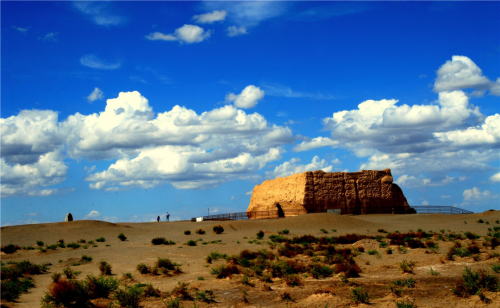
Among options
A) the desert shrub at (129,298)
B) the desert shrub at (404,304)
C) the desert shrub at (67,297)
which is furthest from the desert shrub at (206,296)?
the desert shrub at (404,304)

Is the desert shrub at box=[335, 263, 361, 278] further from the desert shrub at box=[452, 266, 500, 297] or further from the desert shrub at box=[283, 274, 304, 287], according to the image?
the desert shrub at box=[452, 266, 500, 297]

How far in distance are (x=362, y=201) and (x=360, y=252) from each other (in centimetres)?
3373

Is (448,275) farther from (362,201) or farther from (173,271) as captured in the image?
(362,201)

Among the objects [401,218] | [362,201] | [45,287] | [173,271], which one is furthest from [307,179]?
[45,287]

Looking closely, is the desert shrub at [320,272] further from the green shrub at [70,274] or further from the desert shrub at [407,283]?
the green shrub at [70,274]

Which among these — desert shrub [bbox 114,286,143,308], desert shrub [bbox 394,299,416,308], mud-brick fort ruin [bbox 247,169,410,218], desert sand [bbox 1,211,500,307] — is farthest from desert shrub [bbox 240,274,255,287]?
mud-brick fort ruin [bbox 247,169,410,218]

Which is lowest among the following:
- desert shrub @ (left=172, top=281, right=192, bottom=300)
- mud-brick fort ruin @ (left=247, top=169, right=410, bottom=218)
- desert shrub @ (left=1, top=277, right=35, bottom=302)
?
desert shrub @ (left=172, top=281, right=192, bottom=300)

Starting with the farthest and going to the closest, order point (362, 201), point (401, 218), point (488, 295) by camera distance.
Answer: point (362, 201) → point (401, 218) → point (488, 295)

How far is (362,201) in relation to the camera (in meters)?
52.2

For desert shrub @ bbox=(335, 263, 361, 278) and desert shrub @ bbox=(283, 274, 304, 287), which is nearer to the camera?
desert shrub @ bbox=(283, 274, 304, 287)

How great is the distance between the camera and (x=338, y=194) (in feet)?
168

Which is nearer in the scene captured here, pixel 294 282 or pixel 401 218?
pixel 294 282

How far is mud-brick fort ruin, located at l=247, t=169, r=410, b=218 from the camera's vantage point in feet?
165

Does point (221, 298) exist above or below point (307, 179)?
below
